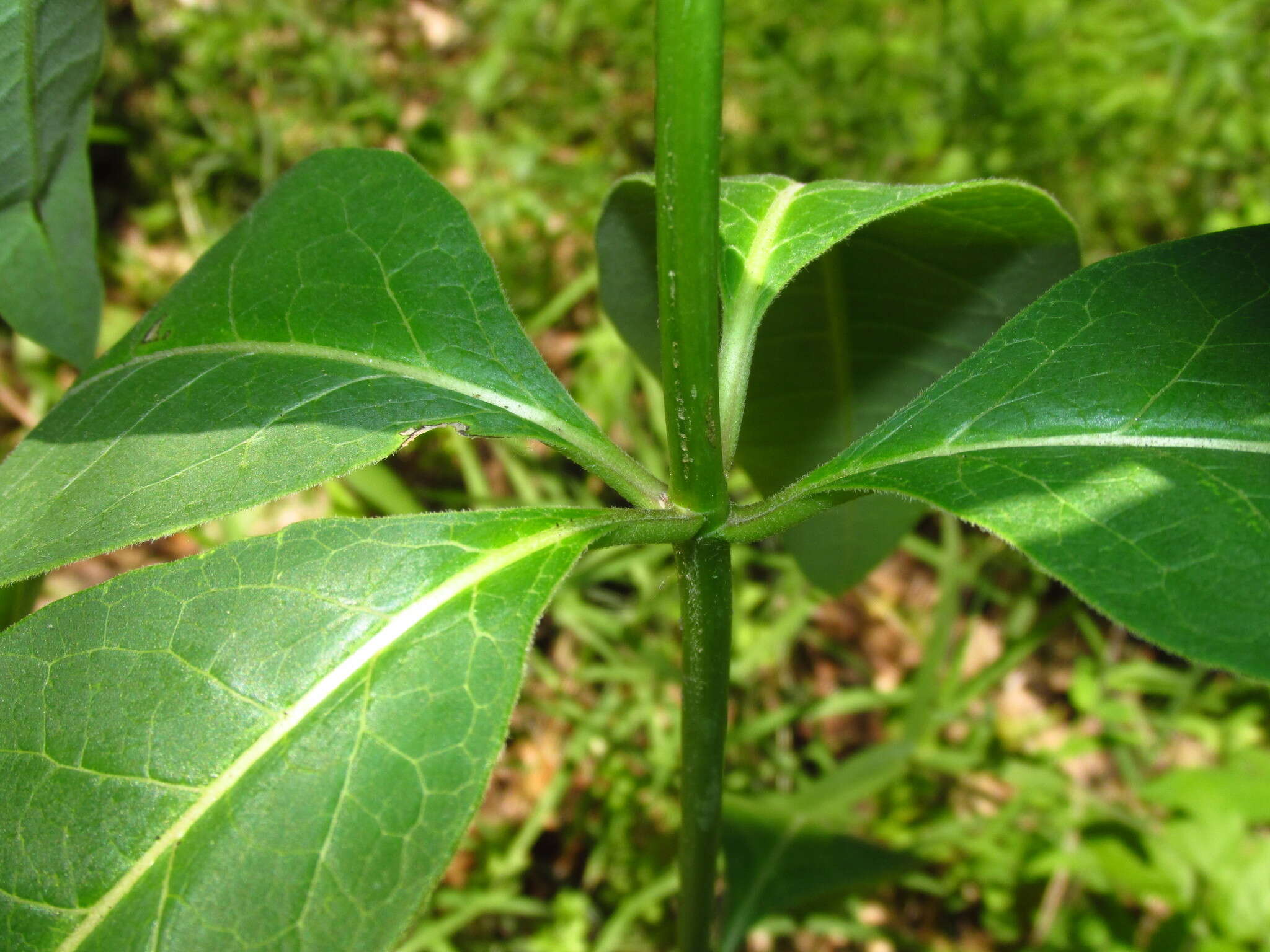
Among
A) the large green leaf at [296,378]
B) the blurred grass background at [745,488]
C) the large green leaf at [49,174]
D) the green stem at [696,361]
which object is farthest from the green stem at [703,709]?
the blurred grass background at [745,488]

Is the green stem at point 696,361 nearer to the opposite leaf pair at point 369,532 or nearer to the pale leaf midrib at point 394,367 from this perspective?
the opposite leaf pair at point 369,532

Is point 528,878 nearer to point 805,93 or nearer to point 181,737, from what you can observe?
point 181,737

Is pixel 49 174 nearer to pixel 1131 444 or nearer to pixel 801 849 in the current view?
pixel 1131 444

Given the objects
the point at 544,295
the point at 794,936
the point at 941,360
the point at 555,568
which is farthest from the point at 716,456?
the point at 544,295

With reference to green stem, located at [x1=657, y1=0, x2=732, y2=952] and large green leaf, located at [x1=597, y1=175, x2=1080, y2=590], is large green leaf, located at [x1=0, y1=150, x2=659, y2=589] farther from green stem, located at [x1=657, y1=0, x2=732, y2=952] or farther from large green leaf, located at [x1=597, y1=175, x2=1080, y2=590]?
large green leaf, located at [x1=597, y1=175, x2=1080, y2=590]

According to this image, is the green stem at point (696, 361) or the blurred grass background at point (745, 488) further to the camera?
the blurred grass background at point (745, 488)

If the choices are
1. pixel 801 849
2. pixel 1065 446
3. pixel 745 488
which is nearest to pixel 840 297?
pixel 1065 446

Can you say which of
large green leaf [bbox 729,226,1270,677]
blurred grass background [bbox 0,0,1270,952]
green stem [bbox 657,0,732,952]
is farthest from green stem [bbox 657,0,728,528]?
blurred grass background [bbox 0,0,1270,952]
